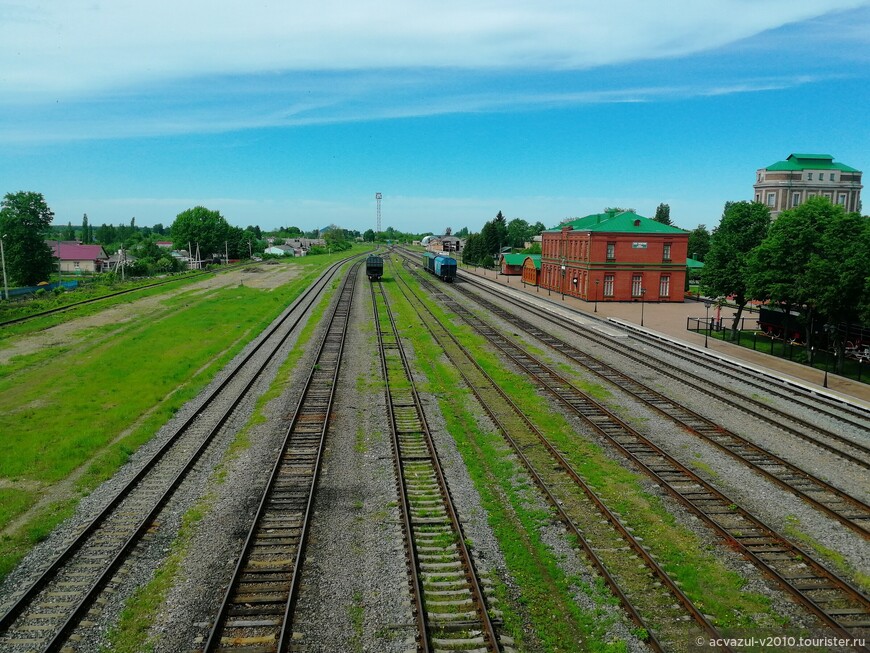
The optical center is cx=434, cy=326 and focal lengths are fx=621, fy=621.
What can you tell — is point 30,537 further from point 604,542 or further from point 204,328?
point 204,328

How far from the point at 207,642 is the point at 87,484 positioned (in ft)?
26.0

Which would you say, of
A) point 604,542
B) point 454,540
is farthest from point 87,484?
point 604,542

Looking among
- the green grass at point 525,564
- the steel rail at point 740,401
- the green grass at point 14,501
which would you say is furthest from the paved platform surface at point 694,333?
the green grass at point 14,501

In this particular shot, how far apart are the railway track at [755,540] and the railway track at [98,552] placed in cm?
1178

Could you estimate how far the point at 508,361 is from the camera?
31188mm

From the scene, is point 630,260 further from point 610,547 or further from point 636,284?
point 610,547

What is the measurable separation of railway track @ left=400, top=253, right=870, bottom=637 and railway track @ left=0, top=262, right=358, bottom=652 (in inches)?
464

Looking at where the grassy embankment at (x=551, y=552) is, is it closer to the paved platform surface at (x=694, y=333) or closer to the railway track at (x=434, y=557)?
the railway track at (x=434, y=557)

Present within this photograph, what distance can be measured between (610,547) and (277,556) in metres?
6.56

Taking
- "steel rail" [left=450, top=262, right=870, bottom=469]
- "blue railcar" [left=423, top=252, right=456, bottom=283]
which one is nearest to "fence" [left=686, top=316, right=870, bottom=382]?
"steel rail" [left=450, top=262, right=870, bottom=469]

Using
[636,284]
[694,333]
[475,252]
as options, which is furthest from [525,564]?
[475,252]

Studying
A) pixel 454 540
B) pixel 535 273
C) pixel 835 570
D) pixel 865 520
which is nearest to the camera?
pixel 835 570

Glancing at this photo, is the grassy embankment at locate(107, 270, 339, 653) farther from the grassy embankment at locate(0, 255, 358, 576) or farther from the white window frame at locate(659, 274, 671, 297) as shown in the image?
the white window frame at locate(659, 274, 671, 297)

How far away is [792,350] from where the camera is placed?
34.2 meters
